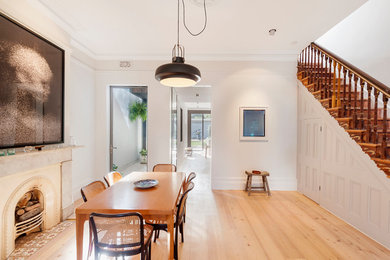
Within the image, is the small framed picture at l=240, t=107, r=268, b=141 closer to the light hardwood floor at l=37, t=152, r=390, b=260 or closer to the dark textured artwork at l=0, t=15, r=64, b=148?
the light hardwood floor at l=37, t=152, r=390, b=260

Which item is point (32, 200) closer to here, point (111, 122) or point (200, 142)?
point (111, 122)

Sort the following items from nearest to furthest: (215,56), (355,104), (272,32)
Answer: (355,104) < (272,32) < (215,56)

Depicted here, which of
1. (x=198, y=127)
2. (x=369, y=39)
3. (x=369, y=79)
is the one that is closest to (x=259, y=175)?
(x=369, y=79)

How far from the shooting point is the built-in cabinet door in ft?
11.2

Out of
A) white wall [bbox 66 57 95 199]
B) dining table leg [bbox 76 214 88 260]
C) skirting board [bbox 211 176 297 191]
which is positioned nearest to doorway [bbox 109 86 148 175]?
white wall [bbox 66 57 95 199]

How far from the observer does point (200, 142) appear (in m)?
11.4

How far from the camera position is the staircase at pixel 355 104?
2.18 meters

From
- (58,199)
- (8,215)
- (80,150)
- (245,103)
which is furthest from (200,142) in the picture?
(8,215)

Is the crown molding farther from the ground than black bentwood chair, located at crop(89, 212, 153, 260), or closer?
farther from the ground

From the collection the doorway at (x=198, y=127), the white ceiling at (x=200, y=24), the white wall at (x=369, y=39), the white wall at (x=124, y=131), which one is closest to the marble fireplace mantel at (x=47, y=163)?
the white wall at (x=124, y=131)

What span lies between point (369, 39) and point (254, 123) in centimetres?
265

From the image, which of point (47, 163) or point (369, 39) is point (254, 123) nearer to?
point (369, 39)

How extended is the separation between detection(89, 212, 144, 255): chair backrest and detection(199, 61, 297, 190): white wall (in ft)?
9.49

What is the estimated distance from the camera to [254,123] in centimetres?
411
